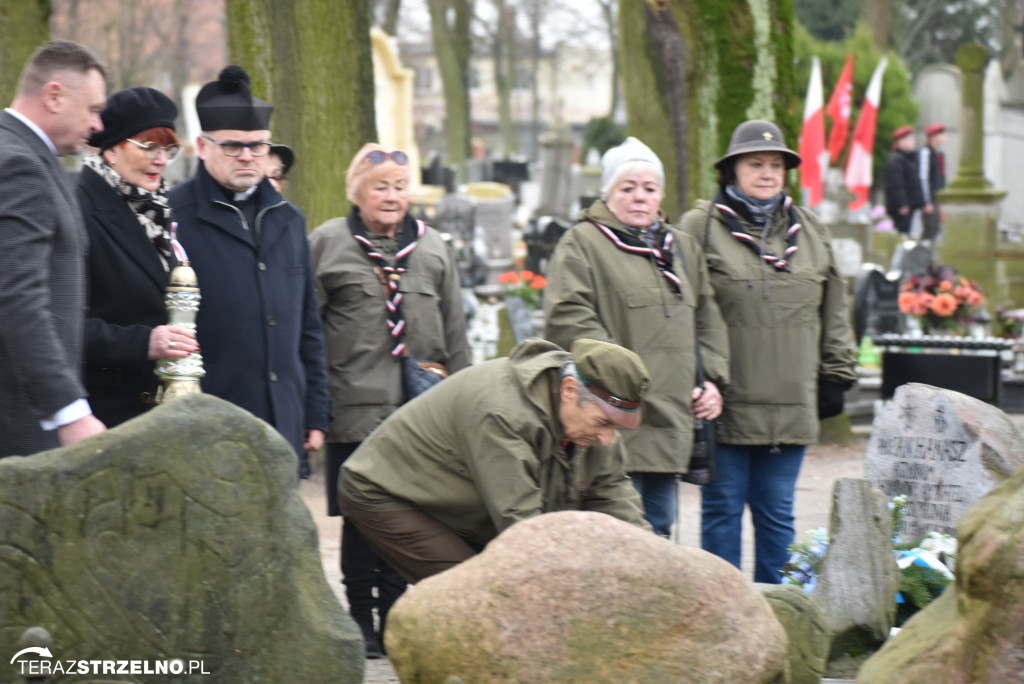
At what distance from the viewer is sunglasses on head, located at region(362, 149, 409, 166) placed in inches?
197

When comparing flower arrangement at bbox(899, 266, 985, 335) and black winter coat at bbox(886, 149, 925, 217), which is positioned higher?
black winter coat at bbox(886, 149, 925, 217)

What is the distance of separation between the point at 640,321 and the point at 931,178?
17.7 m

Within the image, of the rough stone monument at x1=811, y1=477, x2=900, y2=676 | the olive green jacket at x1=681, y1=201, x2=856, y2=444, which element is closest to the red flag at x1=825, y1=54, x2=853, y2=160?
the olive green jacket at x1=681, y1=201, x2=856, y2=444

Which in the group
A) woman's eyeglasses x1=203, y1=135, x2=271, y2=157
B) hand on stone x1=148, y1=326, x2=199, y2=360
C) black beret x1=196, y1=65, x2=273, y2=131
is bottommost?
hand on stone x1=148, y1=326, x2=199, y2=360

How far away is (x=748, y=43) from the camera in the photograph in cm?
886

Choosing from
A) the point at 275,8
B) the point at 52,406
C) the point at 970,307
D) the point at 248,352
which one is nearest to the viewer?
the point at 52,406

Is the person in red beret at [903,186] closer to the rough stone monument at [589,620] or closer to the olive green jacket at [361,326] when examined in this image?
the olive green jacket at [361,326]

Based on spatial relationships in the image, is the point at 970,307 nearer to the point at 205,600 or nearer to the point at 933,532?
the point at 933,532

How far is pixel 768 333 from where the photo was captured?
5223 mm

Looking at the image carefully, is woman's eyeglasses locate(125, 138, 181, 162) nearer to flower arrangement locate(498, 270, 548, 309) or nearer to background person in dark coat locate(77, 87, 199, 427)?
background person in dark coat locate(77, 87, 199, 427)

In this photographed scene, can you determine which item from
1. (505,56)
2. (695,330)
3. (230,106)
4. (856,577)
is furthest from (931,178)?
(505,56)

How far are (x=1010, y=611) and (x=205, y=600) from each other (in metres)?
1.99

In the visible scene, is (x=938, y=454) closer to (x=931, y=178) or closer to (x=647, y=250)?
(x=647, y=250)

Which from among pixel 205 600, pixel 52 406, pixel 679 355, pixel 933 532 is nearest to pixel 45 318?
pixel 52 406
